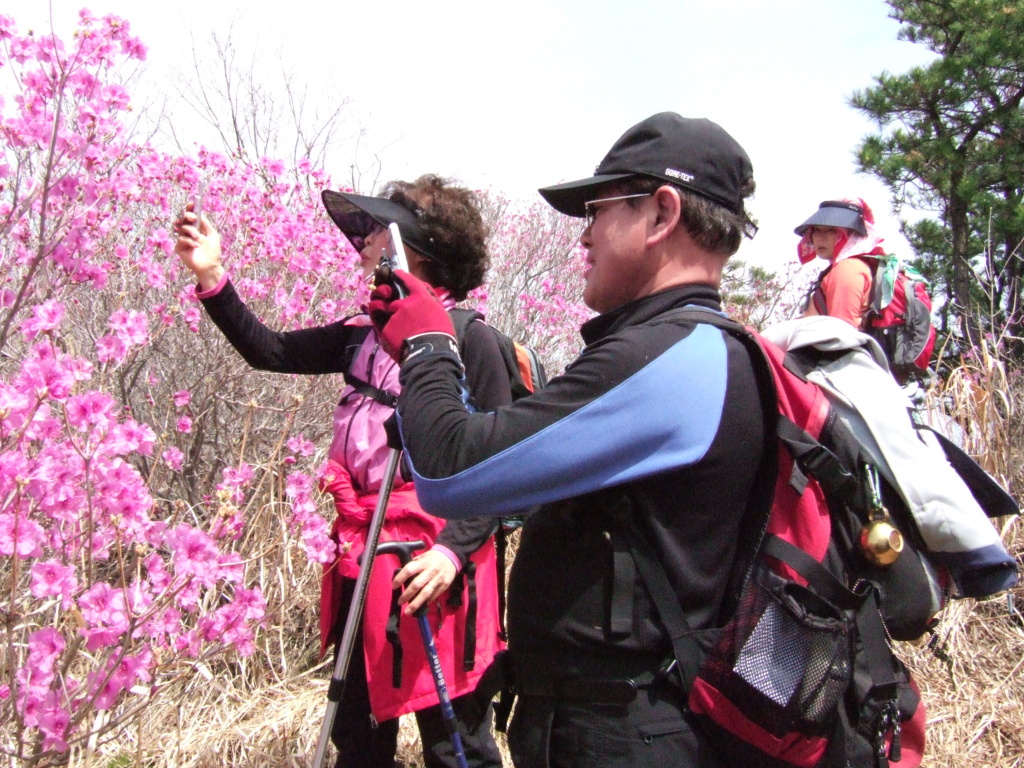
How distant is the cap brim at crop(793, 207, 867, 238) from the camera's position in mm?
4305

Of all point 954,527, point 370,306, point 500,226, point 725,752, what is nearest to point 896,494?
point 954,527

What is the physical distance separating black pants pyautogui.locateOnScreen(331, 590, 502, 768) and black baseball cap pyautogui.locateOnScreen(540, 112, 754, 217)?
1.29 meters

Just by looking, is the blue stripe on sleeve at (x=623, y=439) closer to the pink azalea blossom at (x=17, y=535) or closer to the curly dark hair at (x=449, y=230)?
the pink azalea blossom at (x=17, y=535)

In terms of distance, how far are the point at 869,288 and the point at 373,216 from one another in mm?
2811

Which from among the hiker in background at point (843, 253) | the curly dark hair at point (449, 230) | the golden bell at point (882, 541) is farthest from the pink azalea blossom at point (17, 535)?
the hiker in background at point (843, 253)

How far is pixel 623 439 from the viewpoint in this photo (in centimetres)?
126

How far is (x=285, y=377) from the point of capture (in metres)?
4.67

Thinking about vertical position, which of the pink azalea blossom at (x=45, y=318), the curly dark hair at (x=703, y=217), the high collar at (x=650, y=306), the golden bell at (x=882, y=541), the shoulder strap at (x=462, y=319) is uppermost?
the pink azalea blossom at (x=45, y=318)

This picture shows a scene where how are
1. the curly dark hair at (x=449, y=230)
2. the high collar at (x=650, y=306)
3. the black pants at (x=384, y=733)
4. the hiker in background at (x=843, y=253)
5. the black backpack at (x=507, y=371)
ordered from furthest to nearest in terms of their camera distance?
the hiker in background at (x=843, y=253), the curly dark hair at (x=449, y=230), the black backpack at (x=507, y=371), the black pants at (x=384, y=733), the high collar at (x=650, y=306)

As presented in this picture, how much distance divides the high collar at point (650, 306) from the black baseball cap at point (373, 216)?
0.94 m

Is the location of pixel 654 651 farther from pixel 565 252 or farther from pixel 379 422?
pixel 565 252

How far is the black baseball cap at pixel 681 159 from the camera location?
4.74 ft

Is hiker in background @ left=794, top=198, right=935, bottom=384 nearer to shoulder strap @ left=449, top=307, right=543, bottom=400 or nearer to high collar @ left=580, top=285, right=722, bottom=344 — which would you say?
shoulder strap @ left=449, top=307, right=543, bottom=400

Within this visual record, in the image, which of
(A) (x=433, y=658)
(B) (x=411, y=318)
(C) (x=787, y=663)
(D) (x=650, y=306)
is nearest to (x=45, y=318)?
(B) (x=411, y=318)
